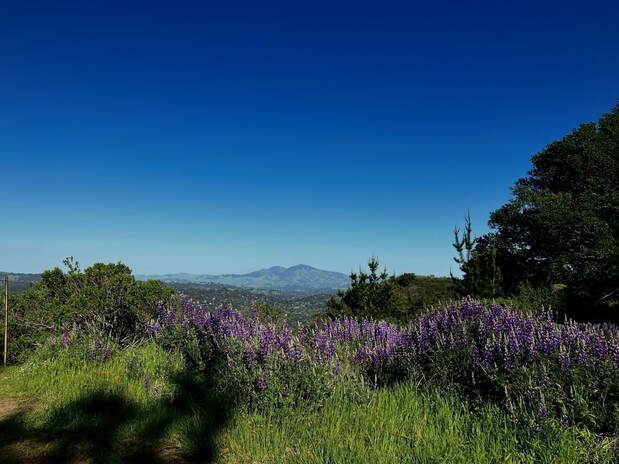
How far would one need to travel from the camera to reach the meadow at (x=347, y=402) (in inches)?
131

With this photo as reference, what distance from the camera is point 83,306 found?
827 cm

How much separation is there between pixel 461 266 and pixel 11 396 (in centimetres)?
1438

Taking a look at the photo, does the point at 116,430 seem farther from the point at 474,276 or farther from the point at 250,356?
the point at 474,276

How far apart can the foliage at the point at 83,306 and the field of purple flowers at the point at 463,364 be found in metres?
2.82

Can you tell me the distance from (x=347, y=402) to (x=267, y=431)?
3.31 feet

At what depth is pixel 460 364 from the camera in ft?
14.5

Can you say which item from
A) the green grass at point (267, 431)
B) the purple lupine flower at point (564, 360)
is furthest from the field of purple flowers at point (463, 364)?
the green grass at point (267, 431)

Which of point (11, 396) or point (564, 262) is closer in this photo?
point (11, 396)

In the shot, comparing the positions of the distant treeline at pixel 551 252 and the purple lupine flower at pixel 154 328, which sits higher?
the distant treeline at pixel 551 252

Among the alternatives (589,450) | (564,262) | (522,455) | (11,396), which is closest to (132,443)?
(11,396)

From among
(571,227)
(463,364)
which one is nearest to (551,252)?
(571,227)

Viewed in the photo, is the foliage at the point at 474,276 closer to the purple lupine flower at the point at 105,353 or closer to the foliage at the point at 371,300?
the foliage at the point at 371,300

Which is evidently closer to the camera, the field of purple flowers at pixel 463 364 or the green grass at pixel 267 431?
the green grass at pixel 267 431

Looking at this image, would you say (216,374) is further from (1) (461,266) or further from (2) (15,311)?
(1) (461,266)
